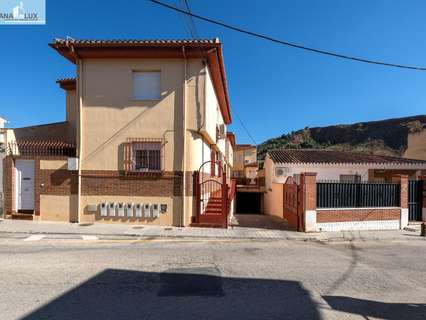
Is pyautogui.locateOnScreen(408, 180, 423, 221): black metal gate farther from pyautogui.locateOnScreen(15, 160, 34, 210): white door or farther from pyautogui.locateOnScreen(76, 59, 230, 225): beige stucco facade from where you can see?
pyautogui.locateOnScreen(15, 160, 34, 210): white door

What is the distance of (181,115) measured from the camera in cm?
1309

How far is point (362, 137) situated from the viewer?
90.6 meters

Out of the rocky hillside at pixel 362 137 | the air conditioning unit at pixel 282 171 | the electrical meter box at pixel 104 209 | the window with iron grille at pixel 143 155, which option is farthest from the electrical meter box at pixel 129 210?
the rocky hillside at pixel 362 137

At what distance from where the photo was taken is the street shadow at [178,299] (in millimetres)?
4613

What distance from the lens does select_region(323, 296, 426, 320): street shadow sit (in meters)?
4.73

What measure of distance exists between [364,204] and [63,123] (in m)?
13.6

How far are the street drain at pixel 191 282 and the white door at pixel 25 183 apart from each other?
9272mm

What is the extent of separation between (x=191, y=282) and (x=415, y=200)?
43.3ft

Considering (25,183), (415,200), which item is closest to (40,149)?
(25,183)

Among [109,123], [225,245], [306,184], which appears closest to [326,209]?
[306,184]

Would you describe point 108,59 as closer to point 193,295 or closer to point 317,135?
point 193,295

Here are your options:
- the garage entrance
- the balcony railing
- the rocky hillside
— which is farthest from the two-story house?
the rocky hillside

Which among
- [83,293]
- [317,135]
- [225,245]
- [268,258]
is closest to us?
[83,293]

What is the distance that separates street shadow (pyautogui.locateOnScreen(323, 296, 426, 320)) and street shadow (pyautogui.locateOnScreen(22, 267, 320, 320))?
1.35 ft
